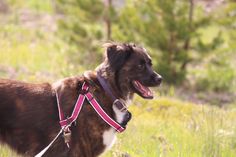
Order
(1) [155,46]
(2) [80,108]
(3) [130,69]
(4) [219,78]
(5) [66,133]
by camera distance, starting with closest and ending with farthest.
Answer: (5) [66,133]
(2) [80,108]
(3) [130,69]
(1) [155,46]
(4) [219,78]

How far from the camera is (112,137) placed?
6.04m

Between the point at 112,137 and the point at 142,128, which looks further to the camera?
the point at 142,128

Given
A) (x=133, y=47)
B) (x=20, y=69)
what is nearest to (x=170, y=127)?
(x=133, y=47)

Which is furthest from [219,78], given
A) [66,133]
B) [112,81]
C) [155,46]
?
[66,133]

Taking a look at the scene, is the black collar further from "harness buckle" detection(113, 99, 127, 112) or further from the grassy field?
the grassy field

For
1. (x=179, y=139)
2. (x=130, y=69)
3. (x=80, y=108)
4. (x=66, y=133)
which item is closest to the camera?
(x=66, y=133)

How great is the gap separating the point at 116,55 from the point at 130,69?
0.22m

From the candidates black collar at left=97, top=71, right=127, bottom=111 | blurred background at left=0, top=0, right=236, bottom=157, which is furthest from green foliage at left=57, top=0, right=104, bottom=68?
black collar at left=97, top=71, right=127, bottom=111

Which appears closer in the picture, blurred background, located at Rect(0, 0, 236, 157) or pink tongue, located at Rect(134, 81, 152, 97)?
pink tongue, located at Rect(134, 81, 152, 97)

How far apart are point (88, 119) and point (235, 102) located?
11526mm

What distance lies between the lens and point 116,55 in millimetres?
6098

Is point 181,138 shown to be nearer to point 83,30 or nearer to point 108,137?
point 108,137

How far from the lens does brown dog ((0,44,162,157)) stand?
5883 millimetres

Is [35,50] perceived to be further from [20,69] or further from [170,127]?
[170,127]
